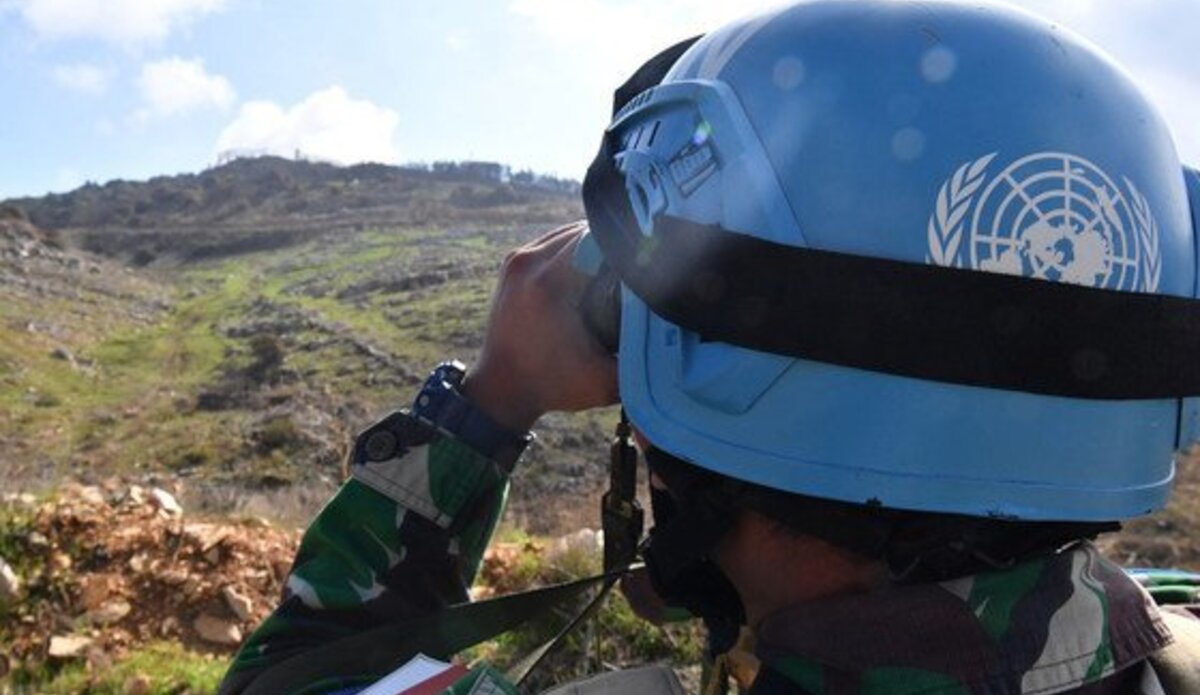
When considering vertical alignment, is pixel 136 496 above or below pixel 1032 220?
below

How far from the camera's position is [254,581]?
18.4ft

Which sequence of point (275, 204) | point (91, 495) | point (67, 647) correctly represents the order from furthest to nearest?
point (275, 204), point (91, 495), point (67, 647)

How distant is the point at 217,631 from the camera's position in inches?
205

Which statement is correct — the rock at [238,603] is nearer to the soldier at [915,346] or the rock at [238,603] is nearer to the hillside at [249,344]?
the hillside at [249,344]

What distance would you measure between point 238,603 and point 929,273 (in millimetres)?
4799

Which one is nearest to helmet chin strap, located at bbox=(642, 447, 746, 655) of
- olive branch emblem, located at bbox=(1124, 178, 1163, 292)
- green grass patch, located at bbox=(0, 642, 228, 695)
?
olive branch emblem, located at bbox=(1124, 178, 1163, 292)

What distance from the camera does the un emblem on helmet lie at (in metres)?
1.26

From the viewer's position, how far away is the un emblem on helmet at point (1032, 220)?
1.26 metres

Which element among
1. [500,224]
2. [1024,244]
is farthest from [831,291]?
[500,224]

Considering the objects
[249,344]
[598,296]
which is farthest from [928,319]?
[249,344]

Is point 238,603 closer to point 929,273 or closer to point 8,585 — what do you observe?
point 8,585

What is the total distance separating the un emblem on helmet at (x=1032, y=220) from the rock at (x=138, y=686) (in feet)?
13.8

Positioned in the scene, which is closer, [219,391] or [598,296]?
[598,296]

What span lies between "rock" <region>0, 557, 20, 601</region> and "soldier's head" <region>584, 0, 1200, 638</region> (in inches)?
182
